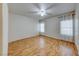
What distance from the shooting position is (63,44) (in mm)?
1076

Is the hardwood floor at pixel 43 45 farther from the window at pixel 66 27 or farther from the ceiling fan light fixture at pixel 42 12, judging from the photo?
the ceiling fan light fixture at pixel 42 12

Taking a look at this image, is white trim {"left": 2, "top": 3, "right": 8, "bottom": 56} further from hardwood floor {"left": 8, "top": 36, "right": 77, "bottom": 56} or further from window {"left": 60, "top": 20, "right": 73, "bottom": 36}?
window {"left": 60, "top": 20, "right": 73, "bottom": 36}

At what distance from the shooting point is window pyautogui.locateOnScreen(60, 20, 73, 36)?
998 mm

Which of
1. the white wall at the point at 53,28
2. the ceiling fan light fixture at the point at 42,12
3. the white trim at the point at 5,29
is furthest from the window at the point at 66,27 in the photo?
the white trim at the point at 5,29

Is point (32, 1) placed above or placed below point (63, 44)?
above

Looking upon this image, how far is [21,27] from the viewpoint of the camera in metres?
1.05

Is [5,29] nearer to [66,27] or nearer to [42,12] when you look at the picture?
[42,12]

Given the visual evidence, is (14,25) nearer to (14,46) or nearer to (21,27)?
(21,27)

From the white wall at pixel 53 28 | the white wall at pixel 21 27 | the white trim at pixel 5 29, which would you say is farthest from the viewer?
the white wall at pixel 53 28

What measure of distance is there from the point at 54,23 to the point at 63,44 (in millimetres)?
308

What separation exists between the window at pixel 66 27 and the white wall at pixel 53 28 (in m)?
A: 0.05

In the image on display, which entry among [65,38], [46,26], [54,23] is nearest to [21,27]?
[46,26]

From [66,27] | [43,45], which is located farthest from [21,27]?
[66,27]

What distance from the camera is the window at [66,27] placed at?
1.00 metres
